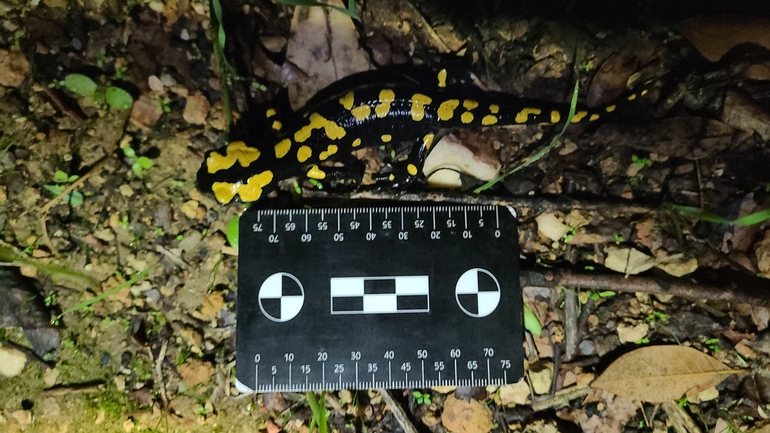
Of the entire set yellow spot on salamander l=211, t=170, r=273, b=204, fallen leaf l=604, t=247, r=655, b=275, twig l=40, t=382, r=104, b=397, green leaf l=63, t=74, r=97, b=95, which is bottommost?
twig l=40, t=382, r=104, b=397

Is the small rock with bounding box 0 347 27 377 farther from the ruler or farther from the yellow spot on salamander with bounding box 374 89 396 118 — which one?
the yellow spot on salamander with bounding box 374 89 396 118

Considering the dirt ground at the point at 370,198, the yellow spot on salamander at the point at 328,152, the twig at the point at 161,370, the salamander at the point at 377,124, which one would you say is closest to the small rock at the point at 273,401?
the dirt ground at the point at 370,198

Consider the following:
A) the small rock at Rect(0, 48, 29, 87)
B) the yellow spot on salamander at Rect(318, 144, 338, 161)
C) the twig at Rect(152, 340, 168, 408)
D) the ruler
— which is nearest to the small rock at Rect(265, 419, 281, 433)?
the ruler

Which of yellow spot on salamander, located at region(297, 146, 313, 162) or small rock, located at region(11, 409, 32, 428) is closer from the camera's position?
small rock, located at region(11, 409, 32, 428)

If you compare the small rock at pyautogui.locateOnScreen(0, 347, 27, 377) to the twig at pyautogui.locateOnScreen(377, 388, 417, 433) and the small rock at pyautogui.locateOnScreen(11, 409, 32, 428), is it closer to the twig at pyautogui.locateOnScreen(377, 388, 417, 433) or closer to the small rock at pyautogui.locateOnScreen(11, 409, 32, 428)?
the small rock at pyautogui.locateOnScreen(11, 409, 32, 428)

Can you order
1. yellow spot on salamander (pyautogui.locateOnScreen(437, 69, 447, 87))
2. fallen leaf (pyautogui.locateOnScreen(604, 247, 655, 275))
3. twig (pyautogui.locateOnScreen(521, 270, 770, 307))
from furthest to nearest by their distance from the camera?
yellow spot on salamander (pyautogui.locateOnScreen(437, 69, 447, 87))
fallen leaf (pyautogui.locateOnScreen(604, 247, 655, 275))
twig (pyautogui.locateOnScreen(521, 270, 770, 307))

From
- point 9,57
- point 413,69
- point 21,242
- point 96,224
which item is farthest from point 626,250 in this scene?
point 9,57

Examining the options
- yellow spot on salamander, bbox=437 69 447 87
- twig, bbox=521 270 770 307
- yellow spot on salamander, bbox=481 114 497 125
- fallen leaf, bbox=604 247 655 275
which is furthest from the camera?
yellow spot on salamander, bbox=437 69 447 87

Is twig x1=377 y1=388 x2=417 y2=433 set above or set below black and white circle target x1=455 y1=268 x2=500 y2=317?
below

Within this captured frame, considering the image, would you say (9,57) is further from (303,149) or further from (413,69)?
(413,69)
